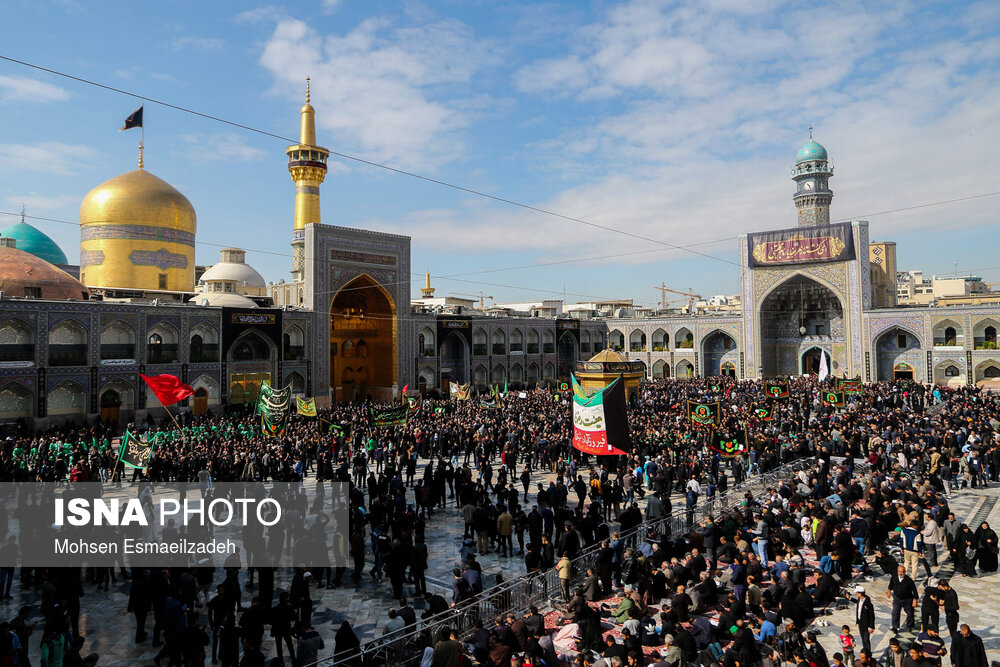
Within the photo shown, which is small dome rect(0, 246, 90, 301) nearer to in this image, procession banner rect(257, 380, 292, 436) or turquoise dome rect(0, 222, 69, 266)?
turquoise dome rect(0, 222, 69, 266)

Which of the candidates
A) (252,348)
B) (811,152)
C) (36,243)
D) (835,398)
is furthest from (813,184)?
(36,243)

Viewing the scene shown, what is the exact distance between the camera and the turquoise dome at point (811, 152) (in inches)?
1786

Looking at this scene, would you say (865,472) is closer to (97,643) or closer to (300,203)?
(97,643)

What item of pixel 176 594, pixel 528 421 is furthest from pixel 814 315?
pixel 176 594

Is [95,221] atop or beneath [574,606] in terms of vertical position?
atop

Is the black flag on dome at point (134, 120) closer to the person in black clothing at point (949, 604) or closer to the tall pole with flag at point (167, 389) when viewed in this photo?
the tall pole with flag at point (167, 389)

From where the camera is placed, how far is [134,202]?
30703mm

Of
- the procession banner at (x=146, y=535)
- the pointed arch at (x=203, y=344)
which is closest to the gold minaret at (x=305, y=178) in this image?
the pointed arch at (x=203, y=344)

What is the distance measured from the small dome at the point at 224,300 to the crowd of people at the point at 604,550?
443 inches

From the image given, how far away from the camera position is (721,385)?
3106 cm

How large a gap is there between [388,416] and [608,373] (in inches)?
414

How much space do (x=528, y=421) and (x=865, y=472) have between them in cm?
1048

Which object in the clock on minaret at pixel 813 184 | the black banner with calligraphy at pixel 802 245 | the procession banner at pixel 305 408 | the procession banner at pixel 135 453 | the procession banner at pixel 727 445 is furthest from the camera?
the clock on minaret at pixel 813 184

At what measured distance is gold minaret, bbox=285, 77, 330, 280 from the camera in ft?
122
